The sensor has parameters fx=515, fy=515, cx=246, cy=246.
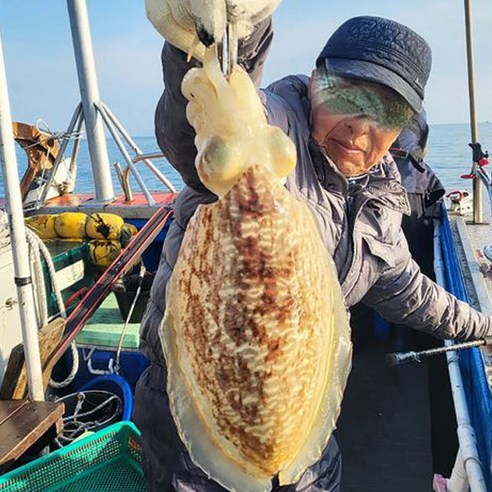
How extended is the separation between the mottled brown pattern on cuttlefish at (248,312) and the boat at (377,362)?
1414 mm

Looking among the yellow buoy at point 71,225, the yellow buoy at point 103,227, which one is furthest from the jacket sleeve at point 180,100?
the yellow buoy at point 71,225

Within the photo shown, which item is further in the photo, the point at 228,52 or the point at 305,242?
the point at 305,242

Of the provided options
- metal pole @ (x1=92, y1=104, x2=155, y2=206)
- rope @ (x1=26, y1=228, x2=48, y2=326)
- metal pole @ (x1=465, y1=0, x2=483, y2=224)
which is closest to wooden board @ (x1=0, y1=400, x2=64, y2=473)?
rope @ (x1=26, y1=228, x2=48, y2=326)

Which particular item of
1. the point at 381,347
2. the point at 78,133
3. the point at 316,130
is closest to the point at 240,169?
the point at 316,130

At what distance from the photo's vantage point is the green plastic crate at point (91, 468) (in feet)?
9.03

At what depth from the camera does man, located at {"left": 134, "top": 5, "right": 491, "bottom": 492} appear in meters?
1.92

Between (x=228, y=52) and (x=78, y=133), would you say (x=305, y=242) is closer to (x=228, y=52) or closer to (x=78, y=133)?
(x=228, y=52)

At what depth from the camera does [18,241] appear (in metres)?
3.06

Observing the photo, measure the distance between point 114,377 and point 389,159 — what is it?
299 centimetres

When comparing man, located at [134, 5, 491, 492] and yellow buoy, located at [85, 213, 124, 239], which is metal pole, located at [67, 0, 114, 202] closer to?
yellow buoy, located at [85, 213, 124, 239]

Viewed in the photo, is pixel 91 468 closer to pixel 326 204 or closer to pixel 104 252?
pixel 326 204

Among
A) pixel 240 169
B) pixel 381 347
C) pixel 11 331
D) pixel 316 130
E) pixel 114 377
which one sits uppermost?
pixel 316 130

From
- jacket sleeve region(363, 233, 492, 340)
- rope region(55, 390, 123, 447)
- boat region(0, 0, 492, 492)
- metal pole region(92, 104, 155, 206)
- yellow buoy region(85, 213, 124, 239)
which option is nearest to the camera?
jacket sleeve region(363, 233, 492, 340)

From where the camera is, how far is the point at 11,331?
3.97 meters
